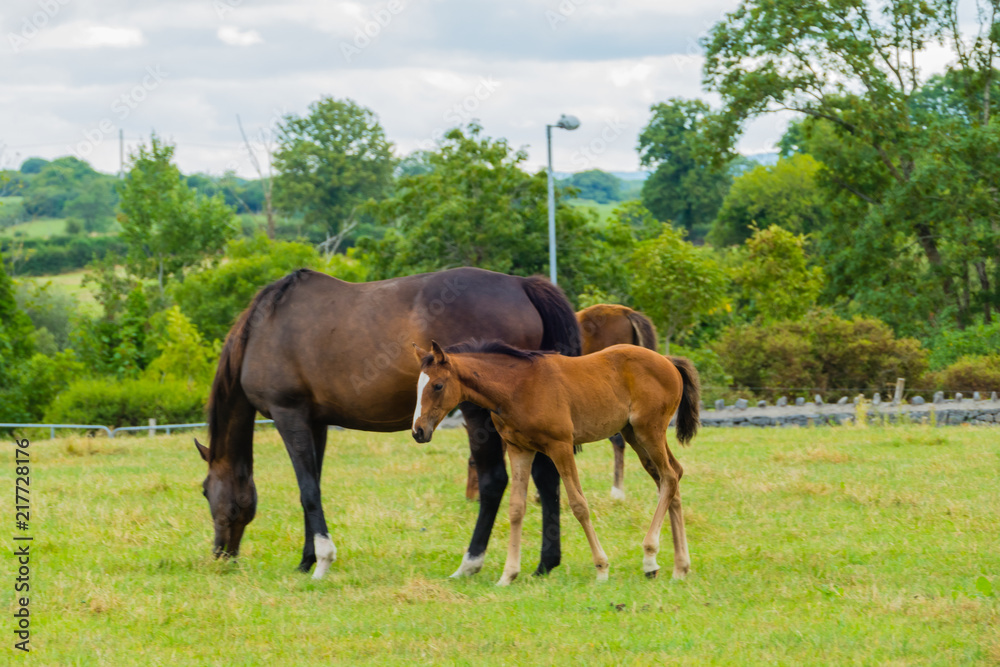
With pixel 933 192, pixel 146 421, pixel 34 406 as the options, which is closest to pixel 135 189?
pixel 34 406

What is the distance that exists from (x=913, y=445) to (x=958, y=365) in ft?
36.2

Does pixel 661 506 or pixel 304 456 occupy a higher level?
pixel 304 456

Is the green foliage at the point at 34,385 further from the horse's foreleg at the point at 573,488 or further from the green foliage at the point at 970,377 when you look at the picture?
the horse's foreleg at the point at 573,488

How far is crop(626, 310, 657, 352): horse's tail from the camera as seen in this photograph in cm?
1107

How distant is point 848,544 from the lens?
7.41 metres

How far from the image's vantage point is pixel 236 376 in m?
7.55

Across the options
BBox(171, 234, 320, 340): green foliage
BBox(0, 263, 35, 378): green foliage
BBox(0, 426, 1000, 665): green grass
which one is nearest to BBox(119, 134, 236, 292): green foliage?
BBox(171, 234, 320, 340): green foliage

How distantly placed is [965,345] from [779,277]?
7844 millimetres

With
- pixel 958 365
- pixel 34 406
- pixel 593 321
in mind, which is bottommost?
pixel 34 406

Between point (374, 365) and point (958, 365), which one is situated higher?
point (374, 365)

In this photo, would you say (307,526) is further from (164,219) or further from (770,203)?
(770,203)

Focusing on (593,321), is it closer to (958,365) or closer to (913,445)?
(913,445)

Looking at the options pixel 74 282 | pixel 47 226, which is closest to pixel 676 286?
pixel 74 282

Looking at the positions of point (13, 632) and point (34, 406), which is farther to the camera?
point (34, 406)
